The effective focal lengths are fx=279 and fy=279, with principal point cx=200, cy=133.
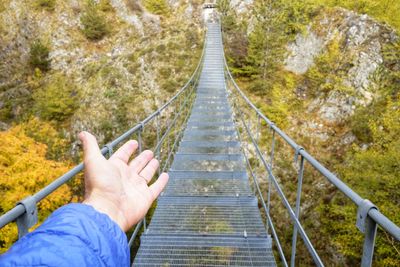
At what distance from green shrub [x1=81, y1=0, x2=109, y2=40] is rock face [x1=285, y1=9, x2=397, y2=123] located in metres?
14.0

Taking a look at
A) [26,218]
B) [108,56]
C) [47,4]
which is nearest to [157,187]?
[26,218]

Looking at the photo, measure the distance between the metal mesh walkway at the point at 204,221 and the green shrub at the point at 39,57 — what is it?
18239 mm

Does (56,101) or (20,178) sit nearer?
(20,178)

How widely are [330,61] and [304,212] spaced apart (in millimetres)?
7953

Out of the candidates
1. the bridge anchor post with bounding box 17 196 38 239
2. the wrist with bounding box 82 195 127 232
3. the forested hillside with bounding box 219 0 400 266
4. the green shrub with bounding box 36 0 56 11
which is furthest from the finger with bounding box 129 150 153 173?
the green shrub with bounding box 36 0 56 11

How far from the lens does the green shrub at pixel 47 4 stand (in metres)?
22.6

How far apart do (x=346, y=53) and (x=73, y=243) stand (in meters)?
15.7

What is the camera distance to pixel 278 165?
1177 cm

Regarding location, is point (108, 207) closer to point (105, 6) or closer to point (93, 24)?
point (93, 24)

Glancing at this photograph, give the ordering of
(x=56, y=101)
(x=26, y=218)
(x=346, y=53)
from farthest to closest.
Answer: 1. (x=56, y=101)
2. (x=346, y=53)
3. (x=26, y=218)

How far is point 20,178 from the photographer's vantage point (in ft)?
22.2

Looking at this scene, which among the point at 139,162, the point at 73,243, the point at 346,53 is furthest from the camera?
the point at 346,53

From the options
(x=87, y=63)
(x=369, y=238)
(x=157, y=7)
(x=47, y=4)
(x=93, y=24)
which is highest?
(x=47, y=4)

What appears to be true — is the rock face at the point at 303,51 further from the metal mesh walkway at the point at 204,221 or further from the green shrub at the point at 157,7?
the green shrub at the point at 157,7
